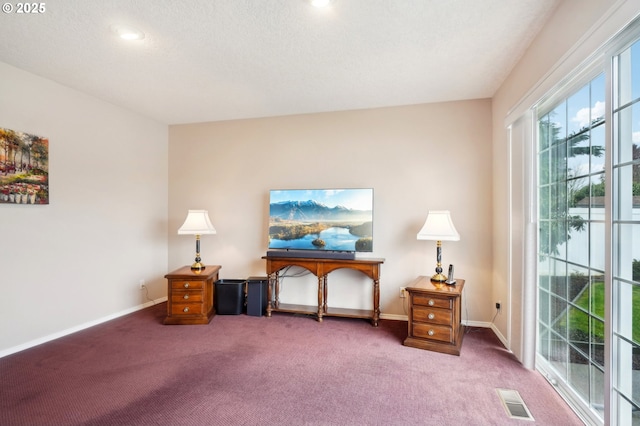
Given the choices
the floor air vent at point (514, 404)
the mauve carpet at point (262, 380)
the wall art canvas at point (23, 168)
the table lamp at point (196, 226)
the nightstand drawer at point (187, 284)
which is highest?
the wall art canvas at point (23, 168)

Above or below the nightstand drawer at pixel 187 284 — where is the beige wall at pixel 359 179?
above

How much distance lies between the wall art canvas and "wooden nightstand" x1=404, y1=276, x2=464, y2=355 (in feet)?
12.2

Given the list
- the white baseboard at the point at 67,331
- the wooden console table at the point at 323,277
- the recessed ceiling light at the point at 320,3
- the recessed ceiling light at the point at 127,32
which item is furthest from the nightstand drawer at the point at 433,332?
the white baseboard at the point at 67,331

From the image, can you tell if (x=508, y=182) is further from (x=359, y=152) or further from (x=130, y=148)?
(x=130, y=148)

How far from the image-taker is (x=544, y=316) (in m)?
2.35

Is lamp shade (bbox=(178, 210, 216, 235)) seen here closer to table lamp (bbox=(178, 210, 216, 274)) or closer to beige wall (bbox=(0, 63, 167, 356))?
table lamp (bbox=(178, 210, 216, 274))

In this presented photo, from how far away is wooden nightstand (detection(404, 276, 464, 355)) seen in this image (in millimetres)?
2738

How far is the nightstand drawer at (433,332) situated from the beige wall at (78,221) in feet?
11.5

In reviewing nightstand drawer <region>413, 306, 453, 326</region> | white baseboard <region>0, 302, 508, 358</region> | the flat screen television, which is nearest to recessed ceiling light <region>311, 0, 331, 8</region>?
the flat screen television

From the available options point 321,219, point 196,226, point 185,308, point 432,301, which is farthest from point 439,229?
point 185,308

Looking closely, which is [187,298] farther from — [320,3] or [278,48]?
[320,3]

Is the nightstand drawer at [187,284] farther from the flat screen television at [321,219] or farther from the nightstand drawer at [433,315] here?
the nightstand drawer at [433,315]

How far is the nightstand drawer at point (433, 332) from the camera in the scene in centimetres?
276

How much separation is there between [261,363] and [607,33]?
9.88ft
